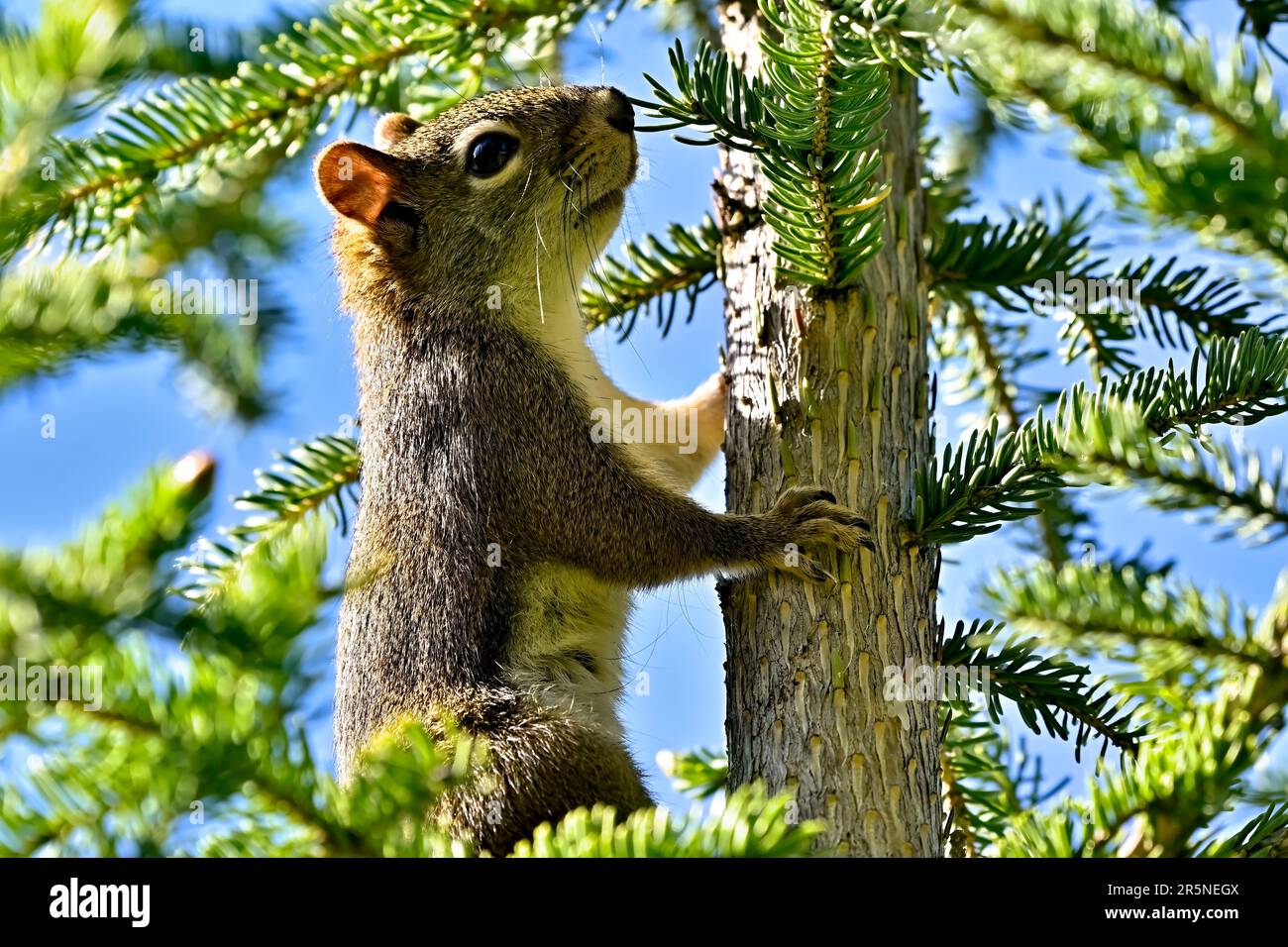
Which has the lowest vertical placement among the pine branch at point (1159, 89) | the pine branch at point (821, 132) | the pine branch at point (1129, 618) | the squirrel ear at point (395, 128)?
the pine branch at point (1129, 618)

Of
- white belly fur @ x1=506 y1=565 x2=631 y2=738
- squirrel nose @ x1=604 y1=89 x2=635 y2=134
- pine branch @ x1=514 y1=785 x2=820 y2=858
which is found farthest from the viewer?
squirrel nose @ x1=604 y1=89 x2=635 y2=134

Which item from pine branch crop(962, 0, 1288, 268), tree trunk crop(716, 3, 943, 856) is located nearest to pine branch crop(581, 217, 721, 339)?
tree trunk crop(716, 3, 943, 856)

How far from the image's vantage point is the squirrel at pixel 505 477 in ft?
9.90

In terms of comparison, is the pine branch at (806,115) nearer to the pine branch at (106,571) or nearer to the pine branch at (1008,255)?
the pine branch at (1008,255)

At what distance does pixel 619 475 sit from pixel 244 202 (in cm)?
159

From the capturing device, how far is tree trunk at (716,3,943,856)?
2422mm

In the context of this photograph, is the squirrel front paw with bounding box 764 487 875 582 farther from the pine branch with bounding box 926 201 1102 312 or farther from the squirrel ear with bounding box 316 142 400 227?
the squirrel ear with bounding box 316 142 400 227

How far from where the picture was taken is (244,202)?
4.03 m

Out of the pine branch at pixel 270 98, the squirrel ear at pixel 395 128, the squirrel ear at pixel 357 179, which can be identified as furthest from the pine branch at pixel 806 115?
the squirrel ear at pixel 395 128

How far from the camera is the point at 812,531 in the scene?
103 inches

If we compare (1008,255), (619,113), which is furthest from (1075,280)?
(619,113)

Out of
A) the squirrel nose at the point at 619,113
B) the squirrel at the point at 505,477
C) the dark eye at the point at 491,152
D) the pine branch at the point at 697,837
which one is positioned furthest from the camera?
the dark eye at the point at 491,152

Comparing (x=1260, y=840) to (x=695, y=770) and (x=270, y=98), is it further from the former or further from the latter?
(x=270, y=98)
